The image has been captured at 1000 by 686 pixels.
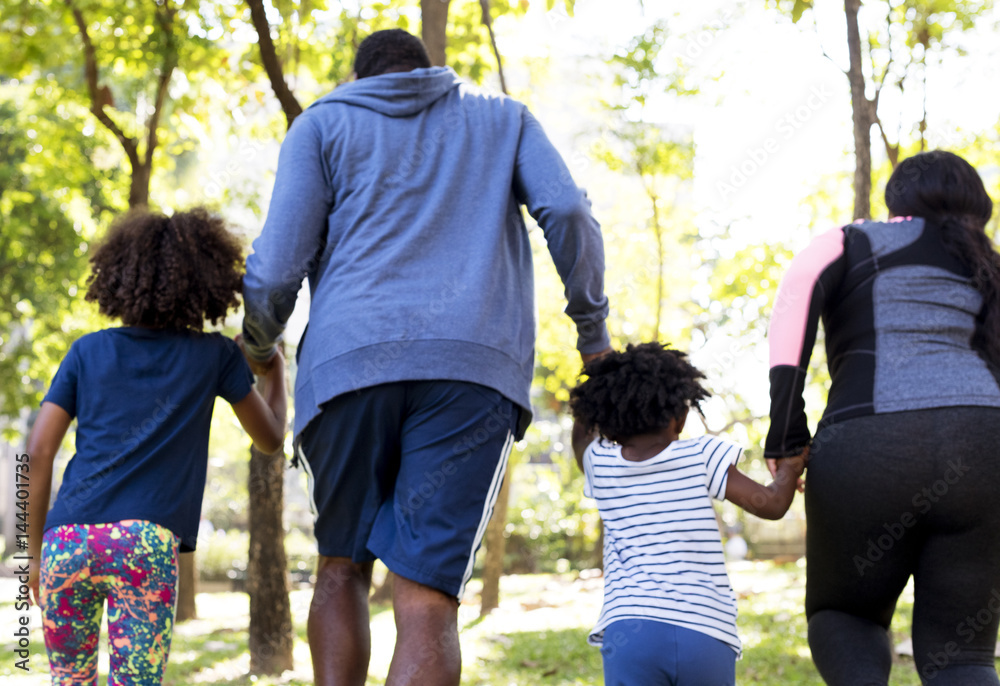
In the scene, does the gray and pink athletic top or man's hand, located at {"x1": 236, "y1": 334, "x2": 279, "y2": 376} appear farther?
man's hand, located at {"x1": 236, "y1": 334, "x2": 279, "y2": 376}

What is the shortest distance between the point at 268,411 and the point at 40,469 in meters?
0.64

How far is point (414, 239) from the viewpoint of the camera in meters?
2.25

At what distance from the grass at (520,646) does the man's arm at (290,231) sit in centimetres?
291

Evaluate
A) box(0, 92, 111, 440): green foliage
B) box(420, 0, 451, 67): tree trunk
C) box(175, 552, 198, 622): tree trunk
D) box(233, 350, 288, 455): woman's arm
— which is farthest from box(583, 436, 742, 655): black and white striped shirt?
box(0, 92, 111, 440): green foliage

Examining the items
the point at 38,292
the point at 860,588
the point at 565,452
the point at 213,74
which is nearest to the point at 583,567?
the point at 565,452

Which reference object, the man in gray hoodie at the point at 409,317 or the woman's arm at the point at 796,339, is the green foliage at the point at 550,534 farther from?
the man in gray hoodie at the point at 409,317

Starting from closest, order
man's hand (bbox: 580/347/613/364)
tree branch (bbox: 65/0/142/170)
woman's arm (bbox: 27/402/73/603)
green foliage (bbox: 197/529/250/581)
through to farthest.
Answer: woman's arm (bbox: 27/402/73/603), man's hand (bbox: 580/347/613/364), tree branch (bbox: 65/0/142/170), green foliage (bbox: 197/529/250/581)

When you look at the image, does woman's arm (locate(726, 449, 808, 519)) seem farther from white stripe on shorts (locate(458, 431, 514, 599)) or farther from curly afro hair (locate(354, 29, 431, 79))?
curly afro hair (locate(354, 29, 431, 79))

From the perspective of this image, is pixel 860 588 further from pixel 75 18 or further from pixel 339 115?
pixel 75 18

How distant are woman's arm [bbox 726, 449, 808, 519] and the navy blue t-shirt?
4.79 ft

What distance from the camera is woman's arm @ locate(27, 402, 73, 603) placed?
2463 mm

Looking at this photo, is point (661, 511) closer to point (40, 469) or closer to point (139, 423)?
point (139, 423)

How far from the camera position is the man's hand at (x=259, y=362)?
271 centimetres

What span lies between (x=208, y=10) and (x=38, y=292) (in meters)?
4.45
